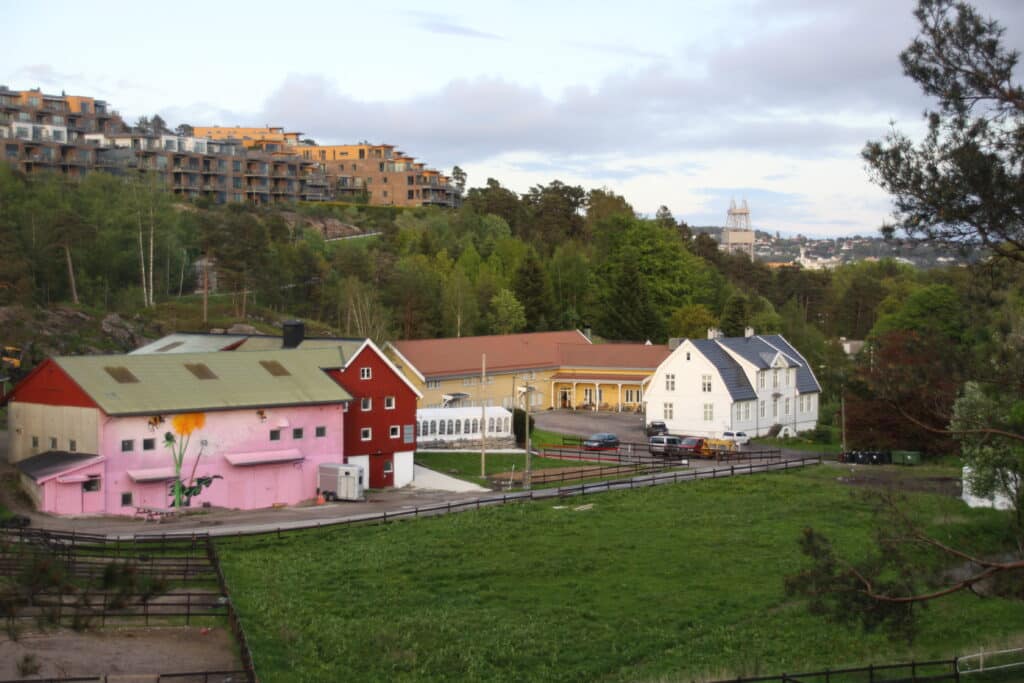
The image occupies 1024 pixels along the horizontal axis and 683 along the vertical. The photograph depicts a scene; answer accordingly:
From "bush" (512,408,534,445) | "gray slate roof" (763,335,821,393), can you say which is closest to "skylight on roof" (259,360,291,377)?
"bush" (512,408,534,445)

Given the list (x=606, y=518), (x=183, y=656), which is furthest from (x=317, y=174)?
(x=183, y=656)

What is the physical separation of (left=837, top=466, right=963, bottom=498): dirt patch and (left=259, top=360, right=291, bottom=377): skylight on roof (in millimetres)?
23830

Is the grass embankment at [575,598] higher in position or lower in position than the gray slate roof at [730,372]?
lower

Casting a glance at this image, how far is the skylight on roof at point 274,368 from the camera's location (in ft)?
159

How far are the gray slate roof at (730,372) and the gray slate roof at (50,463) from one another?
118ft

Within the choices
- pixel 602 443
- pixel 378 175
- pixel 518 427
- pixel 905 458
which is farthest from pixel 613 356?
pixel 378 175

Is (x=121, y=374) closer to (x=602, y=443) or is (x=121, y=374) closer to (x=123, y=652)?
(x=123, y=652)

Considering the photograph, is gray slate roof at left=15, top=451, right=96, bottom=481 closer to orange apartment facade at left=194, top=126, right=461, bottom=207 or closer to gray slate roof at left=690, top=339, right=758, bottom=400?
gray slate roof at left=690, top=339, right=758, bottom=400

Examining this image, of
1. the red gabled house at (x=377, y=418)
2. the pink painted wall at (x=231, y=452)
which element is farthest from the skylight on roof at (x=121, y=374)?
the red gabled house at (x=377, y=418)

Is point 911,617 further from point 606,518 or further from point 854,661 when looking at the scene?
point 606,518

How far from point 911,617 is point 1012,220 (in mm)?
6649

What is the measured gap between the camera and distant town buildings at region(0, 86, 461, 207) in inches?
4510

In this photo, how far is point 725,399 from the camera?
65562 millimetres

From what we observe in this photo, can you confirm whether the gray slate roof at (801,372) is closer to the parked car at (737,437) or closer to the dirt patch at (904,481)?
the parked car at (737,437)
